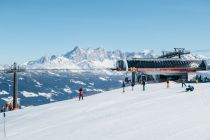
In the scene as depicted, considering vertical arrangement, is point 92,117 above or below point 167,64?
below

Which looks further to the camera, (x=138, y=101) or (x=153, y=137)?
(x=138, y=101)

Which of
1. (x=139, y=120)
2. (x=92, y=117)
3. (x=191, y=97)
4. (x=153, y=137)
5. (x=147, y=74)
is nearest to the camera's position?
(x=153, y=137)

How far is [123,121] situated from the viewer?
95.1 feet

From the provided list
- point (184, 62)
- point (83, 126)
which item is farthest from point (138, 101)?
point (184, 62)

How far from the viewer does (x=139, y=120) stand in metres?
28.7

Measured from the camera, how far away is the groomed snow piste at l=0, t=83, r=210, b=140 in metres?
24.4

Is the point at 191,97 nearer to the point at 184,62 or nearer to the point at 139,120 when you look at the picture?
the point at 139,120

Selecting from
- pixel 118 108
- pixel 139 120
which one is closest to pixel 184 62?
pixel 118 108

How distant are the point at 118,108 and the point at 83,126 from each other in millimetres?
7447

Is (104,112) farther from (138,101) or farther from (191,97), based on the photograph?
(191,97)

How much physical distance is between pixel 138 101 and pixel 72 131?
13.3 meters

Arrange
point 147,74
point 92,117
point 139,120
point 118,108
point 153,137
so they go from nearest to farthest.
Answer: point 153,137 → point 139,120 → point 92,117 → point 118,108 → point 147,74

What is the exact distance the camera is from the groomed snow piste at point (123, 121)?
24.4 m

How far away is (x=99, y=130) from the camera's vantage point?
87.3ft
